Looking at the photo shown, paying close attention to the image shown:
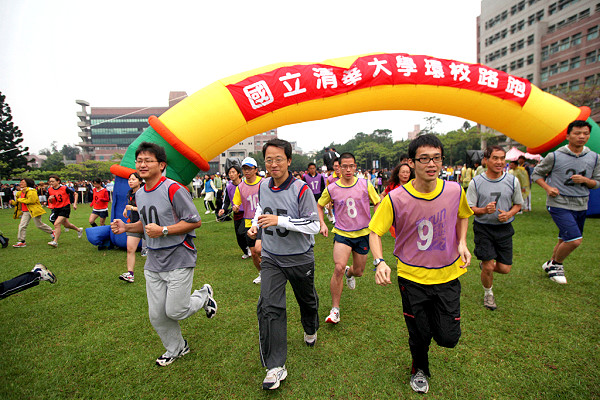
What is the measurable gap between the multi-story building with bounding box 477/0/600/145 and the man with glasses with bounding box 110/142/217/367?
41254 mm

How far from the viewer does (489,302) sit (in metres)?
4.19

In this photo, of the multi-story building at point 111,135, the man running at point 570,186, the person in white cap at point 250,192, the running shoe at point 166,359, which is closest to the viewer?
the running shoe at point 166,359

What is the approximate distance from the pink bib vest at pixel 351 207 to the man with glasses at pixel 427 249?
1502 millimetres

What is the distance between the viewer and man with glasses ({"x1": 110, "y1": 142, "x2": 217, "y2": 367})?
300 centimetres

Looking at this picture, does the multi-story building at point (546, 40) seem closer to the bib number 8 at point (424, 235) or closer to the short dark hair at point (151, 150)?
the bib number 8 at point (424, 235)

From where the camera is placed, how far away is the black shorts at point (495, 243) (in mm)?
4152

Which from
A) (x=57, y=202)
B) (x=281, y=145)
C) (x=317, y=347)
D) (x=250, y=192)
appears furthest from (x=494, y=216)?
(x=57, y=202)

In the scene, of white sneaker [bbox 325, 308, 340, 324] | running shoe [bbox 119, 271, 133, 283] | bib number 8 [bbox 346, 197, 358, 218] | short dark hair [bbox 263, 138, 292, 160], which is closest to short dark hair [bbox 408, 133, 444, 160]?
short dark hair [bbox 263, 138, 292, 160]

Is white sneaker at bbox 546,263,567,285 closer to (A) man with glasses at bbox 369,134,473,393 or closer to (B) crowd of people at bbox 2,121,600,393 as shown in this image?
(B) crowd of people at bbox 2,121,600,393

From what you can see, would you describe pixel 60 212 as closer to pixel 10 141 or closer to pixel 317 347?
pixel 317 347

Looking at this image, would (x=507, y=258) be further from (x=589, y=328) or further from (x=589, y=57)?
(x=589, y=57)

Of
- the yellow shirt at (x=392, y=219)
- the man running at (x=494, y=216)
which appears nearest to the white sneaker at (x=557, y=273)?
the man running at (x=494, y=216)

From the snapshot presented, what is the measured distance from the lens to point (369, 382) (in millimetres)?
2820

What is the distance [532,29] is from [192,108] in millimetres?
58791
